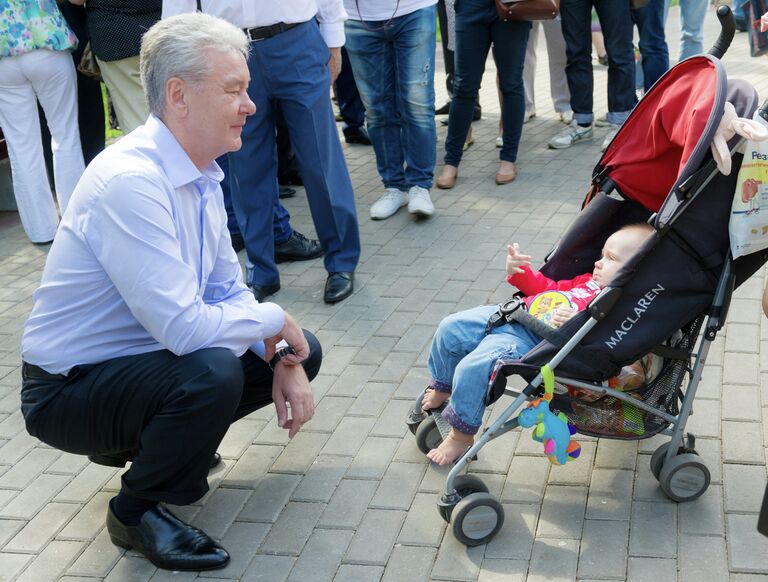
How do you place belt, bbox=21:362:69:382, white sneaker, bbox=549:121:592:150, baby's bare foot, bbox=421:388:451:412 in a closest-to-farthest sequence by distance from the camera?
belt, bbox=21:362:69:382, baby's bare foot, bbox=421:388:451:412, white sneaker, bbox=549:121:592:150

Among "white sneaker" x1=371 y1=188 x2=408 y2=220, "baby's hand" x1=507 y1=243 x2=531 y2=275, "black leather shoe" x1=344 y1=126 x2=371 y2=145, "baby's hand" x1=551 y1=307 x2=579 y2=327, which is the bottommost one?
"black leather shoe" x1=344 y1=126 x2=371 y2=145

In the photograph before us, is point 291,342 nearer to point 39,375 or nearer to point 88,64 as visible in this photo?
point 39,375

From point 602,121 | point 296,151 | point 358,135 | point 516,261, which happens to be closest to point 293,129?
point 296,151

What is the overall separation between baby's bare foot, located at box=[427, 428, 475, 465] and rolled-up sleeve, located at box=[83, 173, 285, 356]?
0.82 meters

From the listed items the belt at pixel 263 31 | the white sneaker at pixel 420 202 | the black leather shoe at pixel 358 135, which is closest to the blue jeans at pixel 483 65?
the white sneaker at pixel 420 202

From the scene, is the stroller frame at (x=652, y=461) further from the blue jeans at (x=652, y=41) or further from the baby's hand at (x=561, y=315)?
the blue jeans at (x=652, y=41)

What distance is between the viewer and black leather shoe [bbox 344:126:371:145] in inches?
328

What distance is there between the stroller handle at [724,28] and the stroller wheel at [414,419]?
1590 mm

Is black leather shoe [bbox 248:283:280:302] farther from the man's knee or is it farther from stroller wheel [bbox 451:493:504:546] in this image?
stroller wheel [bbox 451:493:504:546]

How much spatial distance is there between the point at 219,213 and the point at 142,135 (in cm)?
39

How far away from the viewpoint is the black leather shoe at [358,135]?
8320 millimetres

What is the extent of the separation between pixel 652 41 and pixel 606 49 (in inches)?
27.5

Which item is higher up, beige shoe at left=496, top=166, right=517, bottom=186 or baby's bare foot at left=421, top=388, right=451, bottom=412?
baby's bare foot at left=421, top=388, right=451, bottom=412

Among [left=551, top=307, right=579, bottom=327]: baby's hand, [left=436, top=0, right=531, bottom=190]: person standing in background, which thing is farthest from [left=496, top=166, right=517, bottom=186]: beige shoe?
[left=551, top=307, right=579, bottom=327]: baby's hand
